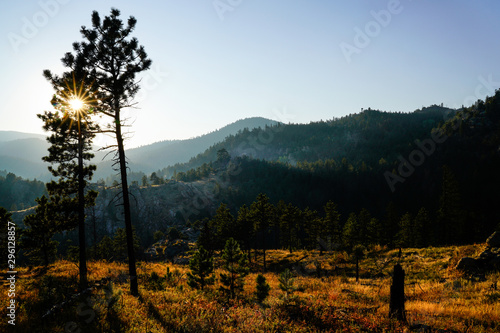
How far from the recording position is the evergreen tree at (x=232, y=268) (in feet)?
45.5

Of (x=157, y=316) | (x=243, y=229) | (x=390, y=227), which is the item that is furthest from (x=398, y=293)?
(x=390, y=227)

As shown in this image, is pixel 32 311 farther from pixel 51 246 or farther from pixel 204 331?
pixel 51 246

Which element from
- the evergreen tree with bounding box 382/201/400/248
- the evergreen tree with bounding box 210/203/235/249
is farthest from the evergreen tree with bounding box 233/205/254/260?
the evergreen tree with bounding box 382/201/400/248

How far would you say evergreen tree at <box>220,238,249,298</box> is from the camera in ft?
45.5

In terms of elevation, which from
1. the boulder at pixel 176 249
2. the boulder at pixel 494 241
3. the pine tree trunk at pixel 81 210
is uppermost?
the pine tree trunk at pixel 81 210

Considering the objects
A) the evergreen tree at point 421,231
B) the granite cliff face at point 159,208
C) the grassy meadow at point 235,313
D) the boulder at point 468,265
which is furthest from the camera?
the granite cliff face at point 159,208

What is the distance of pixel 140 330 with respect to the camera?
743cm

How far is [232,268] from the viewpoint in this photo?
14008mm

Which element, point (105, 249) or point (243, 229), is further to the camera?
point (105, 249)

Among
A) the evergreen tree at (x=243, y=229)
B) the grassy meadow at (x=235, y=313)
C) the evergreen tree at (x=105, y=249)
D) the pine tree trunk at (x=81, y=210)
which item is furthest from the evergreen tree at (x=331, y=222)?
the evergreen tree at (x=105, y=249)

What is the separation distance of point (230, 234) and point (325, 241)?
24995 millimetres

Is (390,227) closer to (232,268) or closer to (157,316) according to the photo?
(232,268)

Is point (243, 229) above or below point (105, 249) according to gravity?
above

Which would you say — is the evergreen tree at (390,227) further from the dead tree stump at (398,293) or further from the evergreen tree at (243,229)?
the dead tree stump at (398,293)
